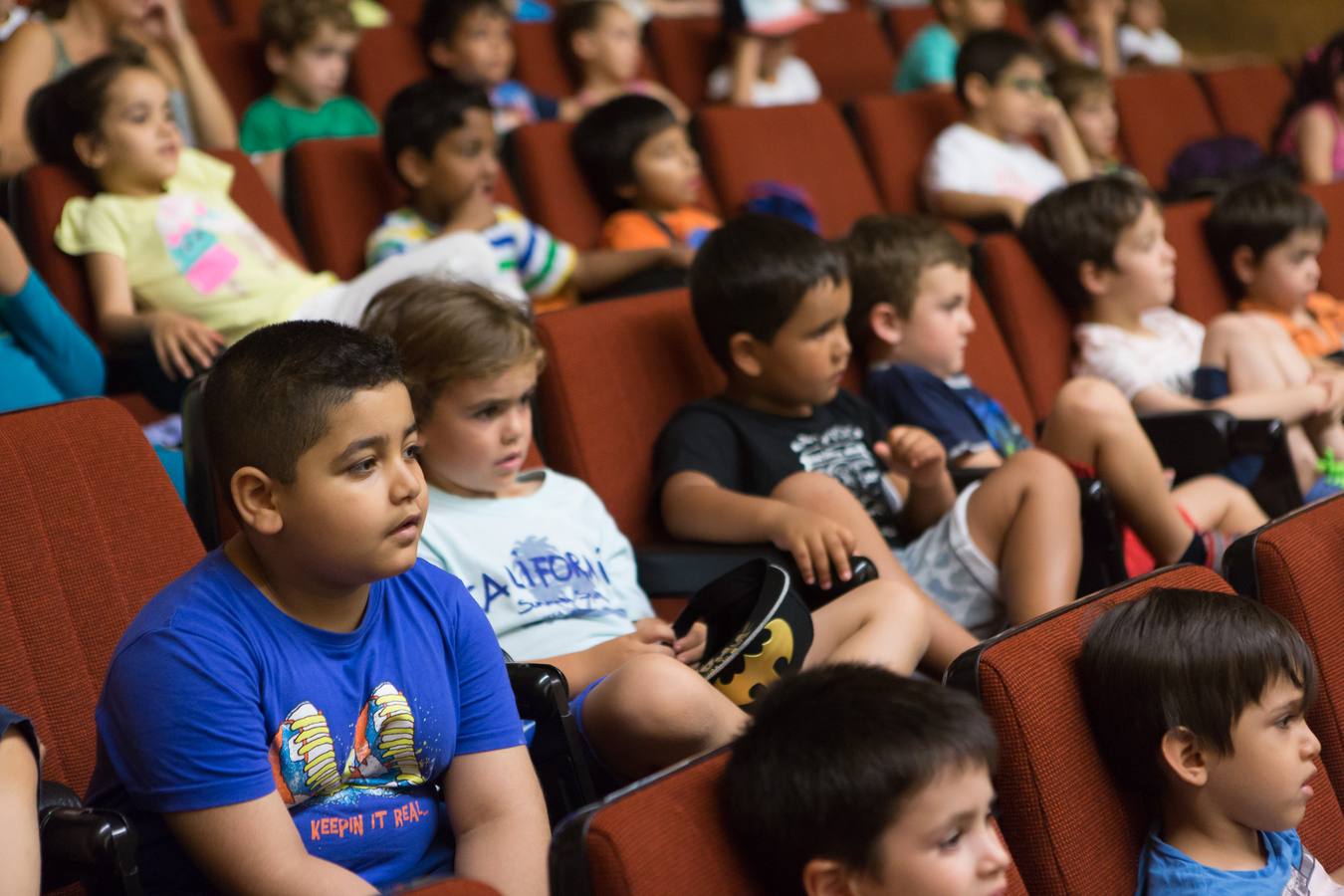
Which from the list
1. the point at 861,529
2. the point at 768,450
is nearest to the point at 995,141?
the point at 768,450

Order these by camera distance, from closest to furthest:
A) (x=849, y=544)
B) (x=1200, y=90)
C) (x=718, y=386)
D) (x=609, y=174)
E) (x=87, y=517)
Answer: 1. (x=87, y=517)
2. (x=849, y=544)
3. (x=718, y=386)
4. (x=609, y=174)
5. (x=1200, y=90)

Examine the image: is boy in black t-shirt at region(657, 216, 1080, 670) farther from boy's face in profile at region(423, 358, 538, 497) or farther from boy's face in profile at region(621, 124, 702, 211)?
boy's face in profile at region(621, 124, 702, 211)

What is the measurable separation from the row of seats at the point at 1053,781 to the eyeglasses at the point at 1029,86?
7.43ft

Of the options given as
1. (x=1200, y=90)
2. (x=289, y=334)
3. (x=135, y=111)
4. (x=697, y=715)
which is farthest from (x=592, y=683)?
(x=1200, y=90)

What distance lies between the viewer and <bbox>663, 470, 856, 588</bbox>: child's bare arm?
1.89 meters

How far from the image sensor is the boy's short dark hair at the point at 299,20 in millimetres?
3332

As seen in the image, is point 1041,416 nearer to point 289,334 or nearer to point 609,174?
point 609,174

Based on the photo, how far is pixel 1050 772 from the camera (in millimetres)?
1337

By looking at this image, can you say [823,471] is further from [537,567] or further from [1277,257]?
[1277,257]

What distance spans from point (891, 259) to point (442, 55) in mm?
1632

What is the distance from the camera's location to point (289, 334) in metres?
1.32

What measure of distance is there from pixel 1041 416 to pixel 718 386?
0.78 meters

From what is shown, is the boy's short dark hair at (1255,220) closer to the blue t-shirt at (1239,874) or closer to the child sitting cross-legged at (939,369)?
the child sitting cross-legged at (939,369)

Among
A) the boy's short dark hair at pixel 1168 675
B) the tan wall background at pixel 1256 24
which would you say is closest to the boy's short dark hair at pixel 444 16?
the boy's short dark hair at pixel 1168 675
